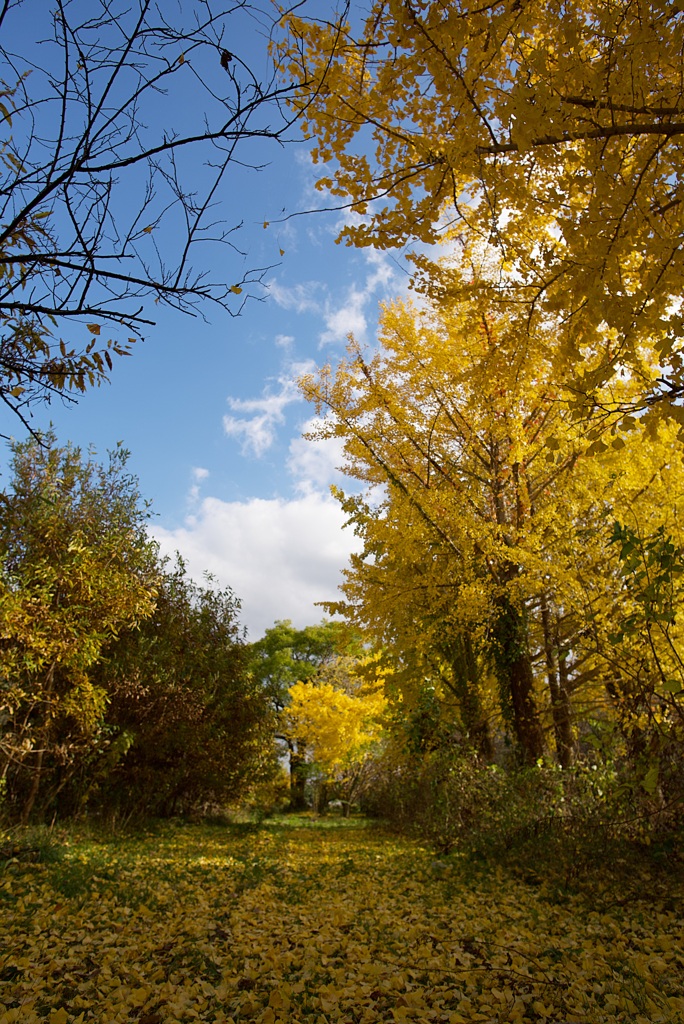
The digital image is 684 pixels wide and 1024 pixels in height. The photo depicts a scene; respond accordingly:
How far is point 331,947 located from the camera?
2.92m

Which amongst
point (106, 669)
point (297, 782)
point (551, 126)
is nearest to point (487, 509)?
point (551, 126)

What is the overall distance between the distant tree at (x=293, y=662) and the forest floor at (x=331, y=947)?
1277 centimetres

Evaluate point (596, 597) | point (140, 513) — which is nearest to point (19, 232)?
point (596, 597)

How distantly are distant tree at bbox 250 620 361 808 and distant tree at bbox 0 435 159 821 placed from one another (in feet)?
32.8

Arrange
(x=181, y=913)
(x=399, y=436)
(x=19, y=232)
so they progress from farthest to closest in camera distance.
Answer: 1. (x=399, y=436)
2. (x=181, y=913)
3. (x=19, y=232)

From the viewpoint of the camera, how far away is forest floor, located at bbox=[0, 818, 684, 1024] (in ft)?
7.27

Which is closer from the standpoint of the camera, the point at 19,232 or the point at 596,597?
the point at 19,232

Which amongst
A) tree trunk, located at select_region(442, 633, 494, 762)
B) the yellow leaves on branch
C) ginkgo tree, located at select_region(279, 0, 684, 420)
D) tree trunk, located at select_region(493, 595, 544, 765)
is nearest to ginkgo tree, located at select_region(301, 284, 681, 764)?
tree trunk, located at select_region(493, 595, 544, 765)

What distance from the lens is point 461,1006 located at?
2.16m

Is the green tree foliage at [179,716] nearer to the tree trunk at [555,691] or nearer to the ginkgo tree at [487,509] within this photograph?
the ginkgo tree at [487,509]

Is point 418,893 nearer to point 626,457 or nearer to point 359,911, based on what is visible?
point 359,911

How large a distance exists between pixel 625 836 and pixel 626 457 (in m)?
3.38

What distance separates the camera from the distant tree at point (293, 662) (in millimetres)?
19484

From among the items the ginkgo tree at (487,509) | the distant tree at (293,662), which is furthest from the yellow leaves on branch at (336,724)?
the ginkgo tree at (487,509)
